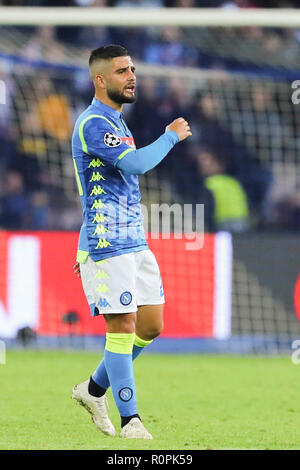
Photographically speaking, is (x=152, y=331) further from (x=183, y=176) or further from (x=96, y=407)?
(x=183, y=176)

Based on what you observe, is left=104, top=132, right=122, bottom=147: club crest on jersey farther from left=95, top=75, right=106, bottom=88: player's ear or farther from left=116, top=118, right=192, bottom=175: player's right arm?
left=95, top=75, right=106, bottom=88: player's ear

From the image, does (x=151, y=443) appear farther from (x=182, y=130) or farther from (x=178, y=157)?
(x=178, y=157)

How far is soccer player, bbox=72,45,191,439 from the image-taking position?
5.62 meters

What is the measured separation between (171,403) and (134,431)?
1.83 m

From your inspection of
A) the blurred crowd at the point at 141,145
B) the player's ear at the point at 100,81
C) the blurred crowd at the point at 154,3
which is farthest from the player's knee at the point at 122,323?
the blurred crowd at the point at 154,3

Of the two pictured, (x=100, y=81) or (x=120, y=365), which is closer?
(x=120, y=365)

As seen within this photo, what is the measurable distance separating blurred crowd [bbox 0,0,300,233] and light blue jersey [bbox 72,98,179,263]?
6.28m

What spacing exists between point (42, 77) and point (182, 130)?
8037mm

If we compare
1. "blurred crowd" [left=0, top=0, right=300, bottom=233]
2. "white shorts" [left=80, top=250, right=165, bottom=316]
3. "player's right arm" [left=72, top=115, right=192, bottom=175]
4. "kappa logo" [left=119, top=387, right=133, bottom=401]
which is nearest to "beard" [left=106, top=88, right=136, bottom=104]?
"player's right arm" [left=72, top=115, right=192, bottom=175]

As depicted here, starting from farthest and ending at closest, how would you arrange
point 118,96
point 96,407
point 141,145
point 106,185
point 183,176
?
point 183,176 → point 141,145 → point 96,407 → point 118,96 → point 106,185

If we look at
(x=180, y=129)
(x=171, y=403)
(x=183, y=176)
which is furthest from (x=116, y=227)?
(x=183, y=176)

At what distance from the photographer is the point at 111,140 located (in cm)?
562

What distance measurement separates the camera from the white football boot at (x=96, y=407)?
19.0 feet
